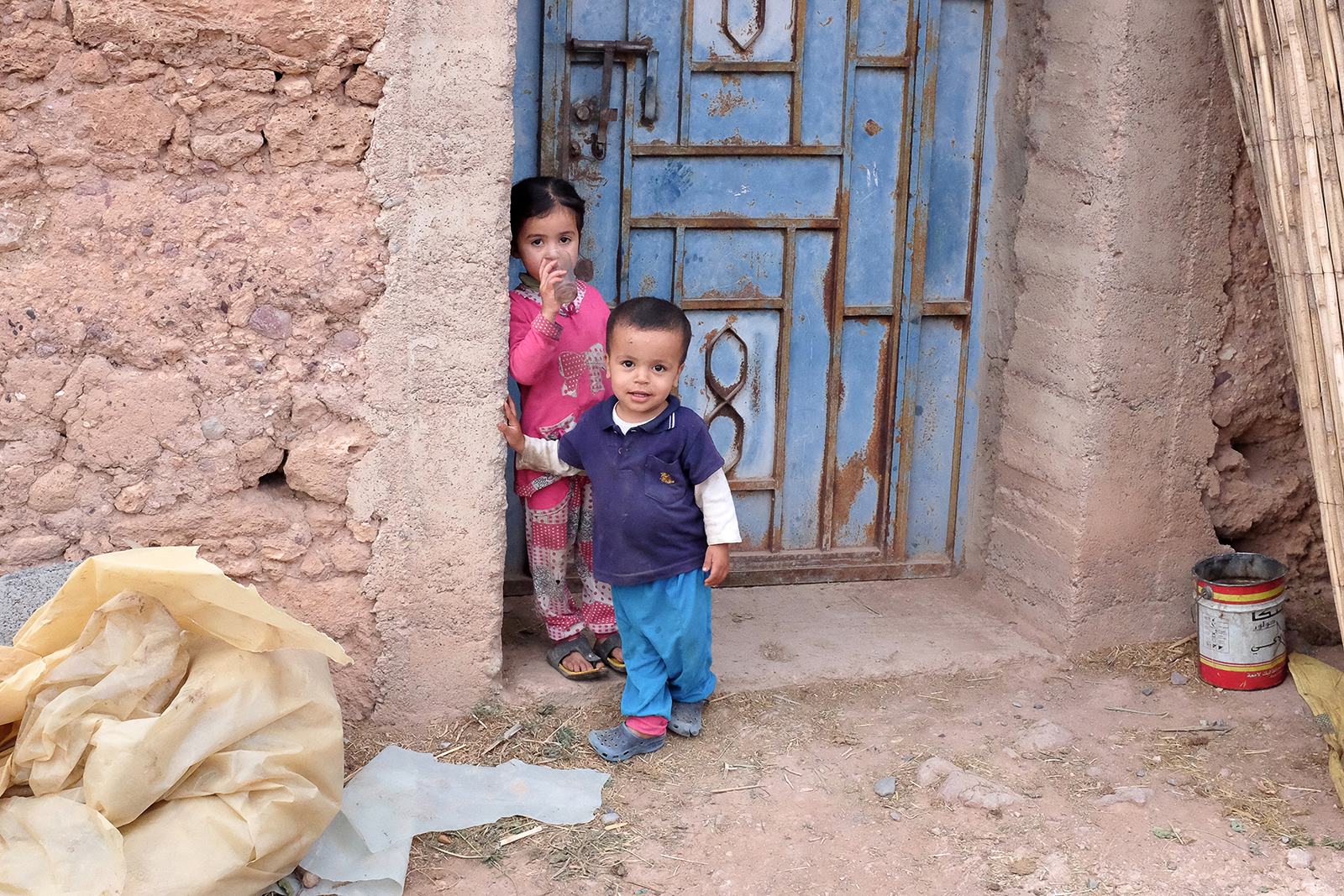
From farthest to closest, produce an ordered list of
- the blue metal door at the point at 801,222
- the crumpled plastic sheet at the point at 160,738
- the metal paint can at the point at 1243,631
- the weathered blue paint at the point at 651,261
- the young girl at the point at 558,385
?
the weathered blue paint at the point at 651,261 < the blue metal door at the point at 801,222 < the metal paint can at the point at 1243,631 < the young girl at the point at 558,385 < the crumpled plastic sheet at the point at 160,738

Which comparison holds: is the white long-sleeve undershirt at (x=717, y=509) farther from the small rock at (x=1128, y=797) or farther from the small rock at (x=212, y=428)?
the small rock at (x=1128, y=797)

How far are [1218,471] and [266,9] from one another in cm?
280

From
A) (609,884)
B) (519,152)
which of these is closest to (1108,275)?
(519,152)

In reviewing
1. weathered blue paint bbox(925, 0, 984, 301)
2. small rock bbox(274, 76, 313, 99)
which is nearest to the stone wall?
weathered blue paint bbox(925, 0, 984, 301)

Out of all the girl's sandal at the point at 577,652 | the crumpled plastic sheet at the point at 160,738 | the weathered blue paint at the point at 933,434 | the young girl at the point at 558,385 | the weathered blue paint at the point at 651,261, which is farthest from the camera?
the weathered blue paint at the point at 933,434

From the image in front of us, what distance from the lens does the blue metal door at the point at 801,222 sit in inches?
133

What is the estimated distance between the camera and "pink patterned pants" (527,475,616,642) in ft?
10.5

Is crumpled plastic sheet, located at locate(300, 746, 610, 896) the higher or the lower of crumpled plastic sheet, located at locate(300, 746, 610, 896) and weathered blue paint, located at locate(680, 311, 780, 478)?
the lower

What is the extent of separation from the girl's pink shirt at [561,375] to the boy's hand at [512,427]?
0.10 meters

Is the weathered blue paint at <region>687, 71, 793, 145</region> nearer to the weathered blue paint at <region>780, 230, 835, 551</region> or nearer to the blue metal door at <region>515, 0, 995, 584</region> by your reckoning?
the blue metal door at <region>515, 0, 995, 584</region>

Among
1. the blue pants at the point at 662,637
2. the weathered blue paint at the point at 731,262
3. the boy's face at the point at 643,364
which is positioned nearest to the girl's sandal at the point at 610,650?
the blue pants at the point at 662,637

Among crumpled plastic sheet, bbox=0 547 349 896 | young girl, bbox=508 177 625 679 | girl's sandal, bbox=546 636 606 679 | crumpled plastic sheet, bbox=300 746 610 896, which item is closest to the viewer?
crumpled plastic sheet, bbox=0 547 349 896

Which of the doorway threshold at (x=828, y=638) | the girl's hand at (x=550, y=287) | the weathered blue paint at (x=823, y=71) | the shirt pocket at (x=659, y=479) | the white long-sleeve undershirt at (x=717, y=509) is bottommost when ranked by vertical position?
the doorway threshold at (x=828, y=638)

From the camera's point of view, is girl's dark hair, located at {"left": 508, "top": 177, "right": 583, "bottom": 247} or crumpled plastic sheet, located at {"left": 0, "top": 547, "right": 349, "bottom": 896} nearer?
crumpled plastic sheet, located at {"left": 0, "top": 547, "right": 349, "bottom": 896}
